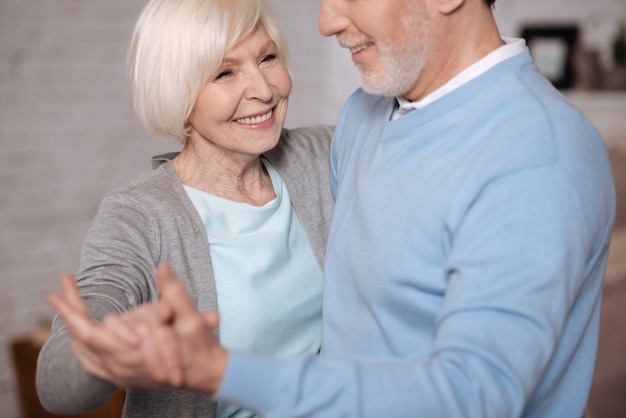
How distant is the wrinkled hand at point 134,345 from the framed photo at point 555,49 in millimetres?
4632

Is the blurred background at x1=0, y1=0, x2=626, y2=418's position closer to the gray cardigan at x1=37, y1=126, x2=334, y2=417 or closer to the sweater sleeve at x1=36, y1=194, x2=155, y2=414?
the gray cardigan at x1=37, y1=126, x2=334, y2=417

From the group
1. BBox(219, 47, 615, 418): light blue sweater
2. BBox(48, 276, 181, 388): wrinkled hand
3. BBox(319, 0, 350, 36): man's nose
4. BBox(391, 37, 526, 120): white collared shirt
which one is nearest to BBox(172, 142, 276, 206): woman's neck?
BBox(219, 47, 615, 418): light blue sweater

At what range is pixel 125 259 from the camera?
1342 mm

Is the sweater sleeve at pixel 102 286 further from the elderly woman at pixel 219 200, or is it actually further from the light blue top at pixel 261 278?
the light blue top at pixel 261 278

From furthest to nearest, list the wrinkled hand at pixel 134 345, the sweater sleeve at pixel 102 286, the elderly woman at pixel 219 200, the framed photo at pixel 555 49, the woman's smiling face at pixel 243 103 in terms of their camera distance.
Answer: the framed photo at pixel 555 49 → the woman's smiling face at pixel 243 103 → the elderly woman at pixel 219 200 → the sweater sleeve at pixel 102 286 → the wrinkled hand at pixel 134 345

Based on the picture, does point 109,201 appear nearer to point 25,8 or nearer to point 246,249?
point 246,249

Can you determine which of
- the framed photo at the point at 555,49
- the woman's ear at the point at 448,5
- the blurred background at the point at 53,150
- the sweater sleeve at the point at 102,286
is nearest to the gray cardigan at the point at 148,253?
the sweater sleeve at the point at 102,286

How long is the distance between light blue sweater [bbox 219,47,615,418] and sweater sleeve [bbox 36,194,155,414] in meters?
0.30

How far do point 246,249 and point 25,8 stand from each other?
7.11ft

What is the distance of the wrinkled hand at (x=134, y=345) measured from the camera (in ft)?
2.82

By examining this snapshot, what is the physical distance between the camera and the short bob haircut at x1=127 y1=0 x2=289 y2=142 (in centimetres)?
149

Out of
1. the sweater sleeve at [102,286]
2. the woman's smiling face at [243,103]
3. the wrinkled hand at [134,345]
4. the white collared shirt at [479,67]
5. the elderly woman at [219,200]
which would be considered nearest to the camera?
the wrinkled hand at [134,345]

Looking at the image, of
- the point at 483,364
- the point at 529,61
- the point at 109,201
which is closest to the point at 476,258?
the point at 483,364

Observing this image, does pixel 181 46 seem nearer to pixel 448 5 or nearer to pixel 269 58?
pixel 269 58
